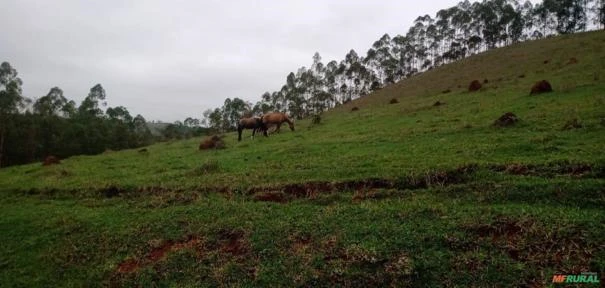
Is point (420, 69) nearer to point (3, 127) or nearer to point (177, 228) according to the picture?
point (3, 127)

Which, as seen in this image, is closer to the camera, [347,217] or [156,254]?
[347,217]

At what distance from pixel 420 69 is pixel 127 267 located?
9261 cm

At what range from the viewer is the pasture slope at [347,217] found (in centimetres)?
713

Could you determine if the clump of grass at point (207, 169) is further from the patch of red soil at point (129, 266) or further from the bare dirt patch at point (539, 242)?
the bare dirt patch at point (539, 242)

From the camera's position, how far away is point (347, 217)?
9.36 meters

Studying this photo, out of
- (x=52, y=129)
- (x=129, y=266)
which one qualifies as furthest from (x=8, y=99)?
(x=129, y=266)

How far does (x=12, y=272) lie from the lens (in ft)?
33.4

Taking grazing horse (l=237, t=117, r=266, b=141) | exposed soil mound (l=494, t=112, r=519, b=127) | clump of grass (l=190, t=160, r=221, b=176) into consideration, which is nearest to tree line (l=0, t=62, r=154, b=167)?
grazing horse (l=237, t=117, r=266, b=141)

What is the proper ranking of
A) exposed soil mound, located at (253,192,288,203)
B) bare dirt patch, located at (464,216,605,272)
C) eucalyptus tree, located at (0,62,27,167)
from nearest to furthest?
bare dirt patch, located at (464,216,605,272), exposed soil mound, located at (253,192,288,203), eucalyptus tree, located at (0,62,27,167)

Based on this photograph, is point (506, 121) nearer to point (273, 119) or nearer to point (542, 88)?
point (542, 88)

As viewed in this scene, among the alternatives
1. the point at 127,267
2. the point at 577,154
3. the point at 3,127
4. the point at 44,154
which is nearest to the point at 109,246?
the point at 127,267

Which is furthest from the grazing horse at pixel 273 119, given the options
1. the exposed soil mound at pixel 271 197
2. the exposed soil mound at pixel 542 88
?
the exposed soil mound at pixel 271 197

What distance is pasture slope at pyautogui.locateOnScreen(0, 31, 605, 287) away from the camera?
7.13 m

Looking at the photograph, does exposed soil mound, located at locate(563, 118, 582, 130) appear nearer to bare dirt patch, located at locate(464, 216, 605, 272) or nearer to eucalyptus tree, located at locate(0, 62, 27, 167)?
bare dirt patch, located at locate(464, 216, 605, 272)
